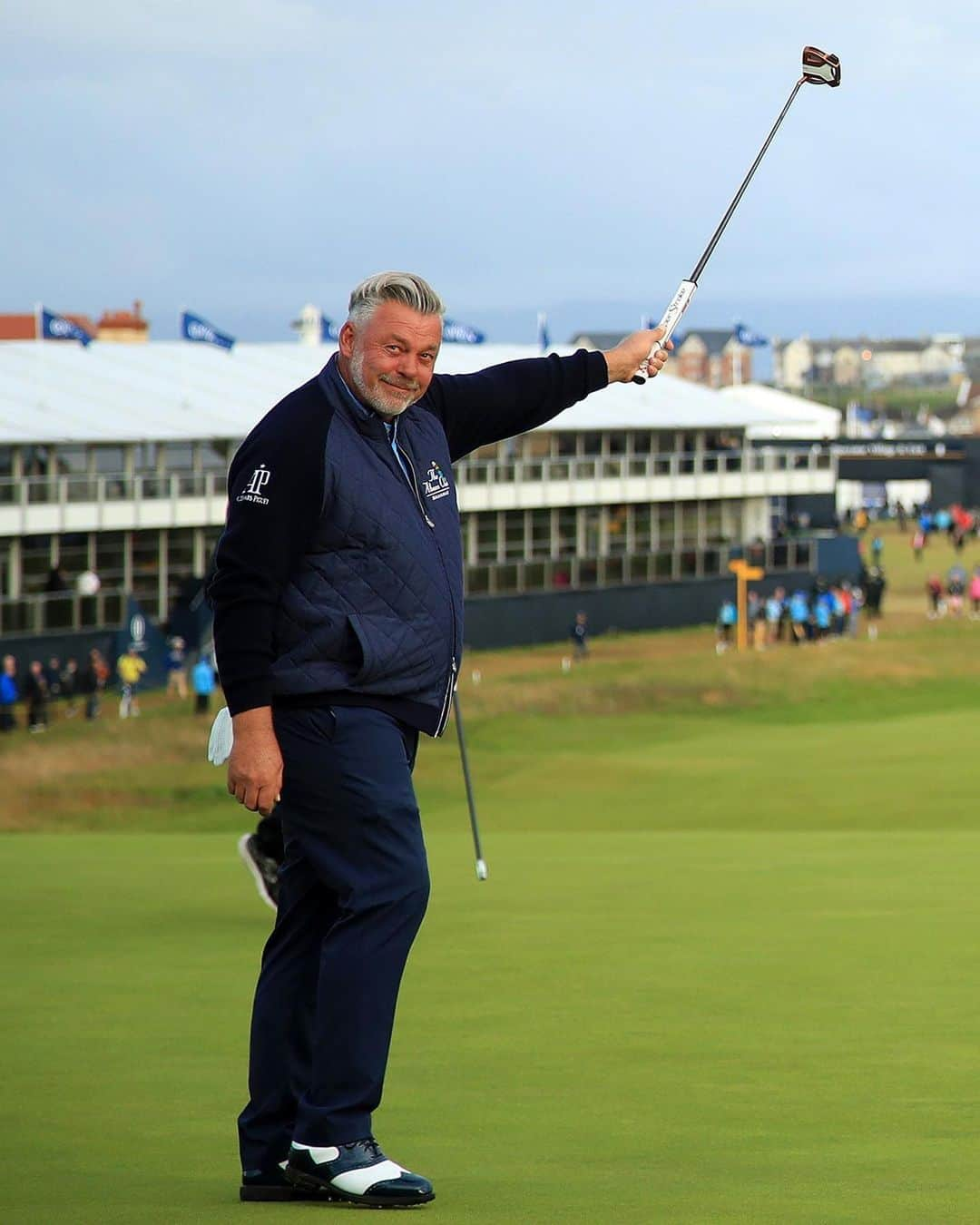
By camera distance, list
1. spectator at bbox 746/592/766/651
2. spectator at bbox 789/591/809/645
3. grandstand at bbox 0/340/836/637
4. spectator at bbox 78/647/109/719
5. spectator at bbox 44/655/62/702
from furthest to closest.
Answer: spectator at bbox 746/592/766/651 → spectator at bbox 789/591/809/645 → grandstand at bbox 0/340/836/637 → spectator at bbox 44/655/62/702 → spectator at bbox 78/647/109/719

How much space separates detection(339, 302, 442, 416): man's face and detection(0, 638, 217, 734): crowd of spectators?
36716mm

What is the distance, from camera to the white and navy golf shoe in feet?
15.4

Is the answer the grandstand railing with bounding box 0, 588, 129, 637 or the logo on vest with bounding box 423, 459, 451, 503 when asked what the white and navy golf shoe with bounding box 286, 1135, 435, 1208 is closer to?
the logo on vest with bounding box 423, 459, 451, 503

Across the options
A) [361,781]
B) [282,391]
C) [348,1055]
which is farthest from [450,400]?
[282,391]

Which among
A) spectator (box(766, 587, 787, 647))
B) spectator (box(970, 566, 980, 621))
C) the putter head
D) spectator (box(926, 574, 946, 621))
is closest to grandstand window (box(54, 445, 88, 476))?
spectator (box(766, 587, 787, 647))

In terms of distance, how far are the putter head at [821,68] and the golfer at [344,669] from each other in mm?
2111

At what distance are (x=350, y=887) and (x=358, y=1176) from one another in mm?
621

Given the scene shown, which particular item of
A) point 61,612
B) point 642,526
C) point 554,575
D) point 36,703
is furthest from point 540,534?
point 36,703

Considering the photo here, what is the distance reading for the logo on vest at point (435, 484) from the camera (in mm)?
5090

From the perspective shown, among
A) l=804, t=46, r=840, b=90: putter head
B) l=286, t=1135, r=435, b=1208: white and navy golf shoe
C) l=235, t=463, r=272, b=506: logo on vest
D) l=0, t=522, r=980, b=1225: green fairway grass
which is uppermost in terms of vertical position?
l=804, t=46, r=840, b=90: putter head

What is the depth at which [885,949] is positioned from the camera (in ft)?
28.0

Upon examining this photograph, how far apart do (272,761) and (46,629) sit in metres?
47.3

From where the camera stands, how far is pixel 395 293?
195 inches

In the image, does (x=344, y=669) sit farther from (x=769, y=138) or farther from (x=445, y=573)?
(x=769, y=138)
